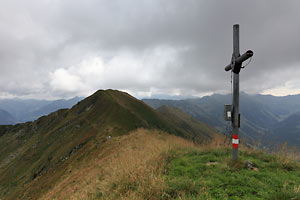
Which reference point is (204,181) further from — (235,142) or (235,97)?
(235,97)

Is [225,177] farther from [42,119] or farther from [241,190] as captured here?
[42,119]

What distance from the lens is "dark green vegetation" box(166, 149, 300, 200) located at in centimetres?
387

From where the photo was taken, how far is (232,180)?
4.57 meters

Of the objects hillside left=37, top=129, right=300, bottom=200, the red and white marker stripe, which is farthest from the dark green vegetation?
the red and white marker stripe

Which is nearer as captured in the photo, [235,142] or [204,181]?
[204,181]

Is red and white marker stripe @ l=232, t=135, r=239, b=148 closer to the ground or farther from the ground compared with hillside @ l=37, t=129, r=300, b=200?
farther from the ground

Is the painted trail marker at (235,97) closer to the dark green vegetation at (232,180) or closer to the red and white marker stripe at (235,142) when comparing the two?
the red and white marker stripe at (235,142)

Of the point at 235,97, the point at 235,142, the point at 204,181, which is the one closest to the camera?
the point at 204,181

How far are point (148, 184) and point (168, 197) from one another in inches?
26.8

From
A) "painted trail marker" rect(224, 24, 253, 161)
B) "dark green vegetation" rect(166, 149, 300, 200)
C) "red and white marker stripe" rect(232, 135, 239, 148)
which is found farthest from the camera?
"painted trail marker" rect(224, 24, 253, 161)

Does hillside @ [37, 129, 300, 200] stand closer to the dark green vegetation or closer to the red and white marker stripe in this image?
the dark green vegetation

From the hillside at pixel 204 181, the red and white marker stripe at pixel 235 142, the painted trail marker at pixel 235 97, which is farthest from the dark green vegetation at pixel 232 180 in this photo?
the painted trail marker at pixel 235 97

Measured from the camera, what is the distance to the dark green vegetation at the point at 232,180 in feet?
12.7

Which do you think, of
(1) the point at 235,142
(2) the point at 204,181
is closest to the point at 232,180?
(2) the point at 204,181
